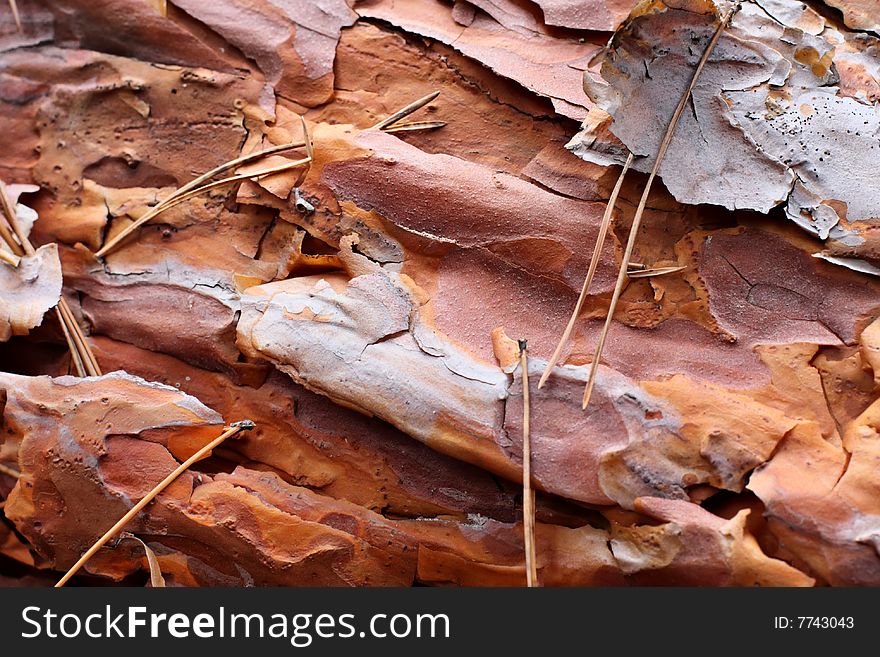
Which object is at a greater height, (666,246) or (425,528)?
(666,246)

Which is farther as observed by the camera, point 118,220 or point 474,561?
point 118,220

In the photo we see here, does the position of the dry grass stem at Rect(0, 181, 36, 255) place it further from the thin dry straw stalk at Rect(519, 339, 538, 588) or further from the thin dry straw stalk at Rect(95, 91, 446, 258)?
the thin dry straw stalk at Rect(519, 339, 538, 588)

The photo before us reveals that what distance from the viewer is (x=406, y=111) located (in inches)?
57.6

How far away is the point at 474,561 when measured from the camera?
50.4 inches

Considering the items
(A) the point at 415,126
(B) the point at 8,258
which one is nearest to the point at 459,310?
(A) the point at 415,126

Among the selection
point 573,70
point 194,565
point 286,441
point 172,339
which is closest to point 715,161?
point 573,70

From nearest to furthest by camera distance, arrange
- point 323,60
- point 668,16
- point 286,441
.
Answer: point 668,16 → point 286,441 → point 323,60

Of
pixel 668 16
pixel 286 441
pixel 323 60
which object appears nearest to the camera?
pixel 668 16

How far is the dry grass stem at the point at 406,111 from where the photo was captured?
1451mm

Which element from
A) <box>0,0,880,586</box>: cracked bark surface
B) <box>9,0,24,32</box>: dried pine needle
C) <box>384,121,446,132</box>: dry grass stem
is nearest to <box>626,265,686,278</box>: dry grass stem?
<box>0,0,880,586</box>: cracked bark surface

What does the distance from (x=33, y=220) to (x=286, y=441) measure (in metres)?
0.65

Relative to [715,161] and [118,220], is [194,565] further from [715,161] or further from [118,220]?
[715,161]

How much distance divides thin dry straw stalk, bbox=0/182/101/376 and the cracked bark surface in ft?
0.08

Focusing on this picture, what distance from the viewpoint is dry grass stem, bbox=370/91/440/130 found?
1451 mm
